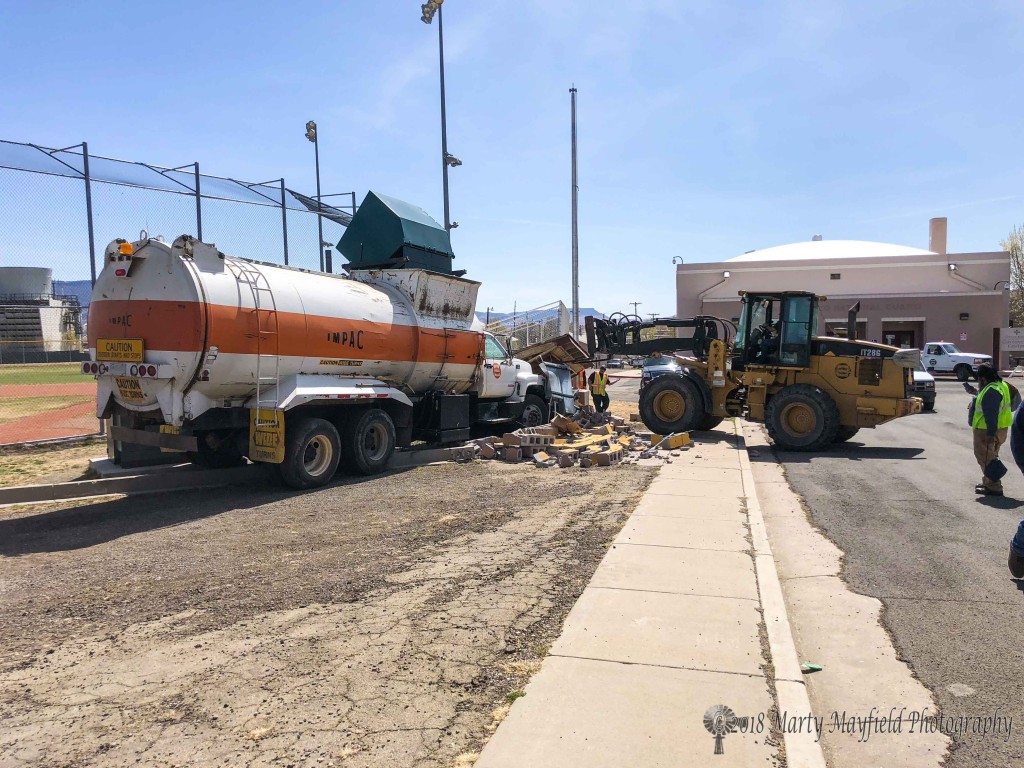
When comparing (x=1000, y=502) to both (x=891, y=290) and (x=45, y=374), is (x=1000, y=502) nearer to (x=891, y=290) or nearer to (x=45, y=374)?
(x=45, y=374)

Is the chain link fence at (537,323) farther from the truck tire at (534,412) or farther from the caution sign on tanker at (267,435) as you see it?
the caution sign on tanker at (267,435)

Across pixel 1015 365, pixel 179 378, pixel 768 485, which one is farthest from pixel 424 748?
pixel 1015 365

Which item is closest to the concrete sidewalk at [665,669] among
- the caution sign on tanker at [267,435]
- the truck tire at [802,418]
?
the caution sign on tanker at [267,435]

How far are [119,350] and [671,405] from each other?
10.6 meters

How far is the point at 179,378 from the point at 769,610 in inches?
271

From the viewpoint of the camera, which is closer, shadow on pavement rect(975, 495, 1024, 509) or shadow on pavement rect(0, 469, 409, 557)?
shadow on pavement rect(0, 469, 409, 557)

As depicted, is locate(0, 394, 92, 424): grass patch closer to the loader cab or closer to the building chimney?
the loader cab

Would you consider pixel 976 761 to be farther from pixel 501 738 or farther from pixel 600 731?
pixel 501 738

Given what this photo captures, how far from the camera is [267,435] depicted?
9.32 meters

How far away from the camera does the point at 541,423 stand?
1566 cm

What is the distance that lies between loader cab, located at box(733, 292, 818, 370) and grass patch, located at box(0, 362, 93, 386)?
21.2 m

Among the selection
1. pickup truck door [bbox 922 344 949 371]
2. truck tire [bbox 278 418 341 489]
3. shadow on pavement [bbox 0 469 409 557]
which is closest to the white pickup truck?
pickup truck door [bbox 922 344 949 371]

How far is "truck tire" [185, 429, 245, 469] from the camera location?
10.1 meters

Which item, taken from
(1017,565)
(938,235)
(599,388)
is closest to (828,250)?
(938,235)
